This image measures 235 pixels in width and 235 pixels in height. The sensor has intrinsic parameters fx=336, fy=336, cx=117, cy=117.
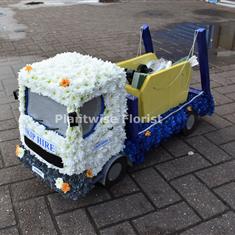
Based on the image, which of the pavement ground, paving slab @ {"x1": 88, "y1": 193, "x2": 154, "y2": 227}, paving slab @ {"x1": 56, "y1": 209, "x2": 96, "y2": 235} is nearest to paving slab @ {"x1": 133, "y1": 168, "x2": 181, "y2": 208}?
the pavement ground

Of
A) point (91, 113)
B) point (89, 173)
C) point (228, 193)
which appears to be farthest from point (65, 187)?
point (228, 193)

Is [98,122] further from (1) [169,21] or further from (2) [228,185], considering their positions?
(1) [169,21]

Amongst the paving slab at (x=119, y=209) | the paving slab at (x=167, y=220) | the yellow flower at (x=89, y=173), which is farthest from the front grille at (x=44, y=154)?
the paving slab at (x=167, y=220)

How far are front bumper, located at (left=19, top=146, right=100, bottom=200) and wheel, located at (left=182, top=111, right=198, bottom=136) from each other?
1.52 m

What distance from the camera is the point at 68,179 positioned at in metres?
2.98

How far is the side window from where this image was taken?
2.83 metres

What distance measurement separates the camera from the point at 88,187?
121 inches

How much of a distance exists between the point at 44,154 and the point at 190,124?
1.99 meters

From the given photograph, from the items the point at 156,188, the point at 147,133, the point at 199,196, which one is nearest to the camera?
the point at 199,196

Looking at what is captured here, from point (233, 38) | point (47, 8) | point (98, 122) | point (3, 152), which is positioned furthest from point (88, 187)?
point (47, 8)

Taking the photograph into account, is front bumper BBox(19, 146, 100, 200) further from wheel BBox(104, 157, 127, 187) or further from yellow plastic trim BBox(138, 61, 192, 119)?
yellow plastic trim BBox(138, 61, 192, 119)

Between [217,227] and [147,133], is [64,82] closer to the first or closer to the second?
[147,133]

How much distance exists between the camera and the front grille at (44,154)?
2.97m

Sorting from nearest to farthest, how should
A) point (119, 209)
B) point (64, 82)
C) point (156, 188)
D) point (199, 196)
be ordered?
point (64, 82) < point (119, 209) < point (199, 196) < point (156, 188)
